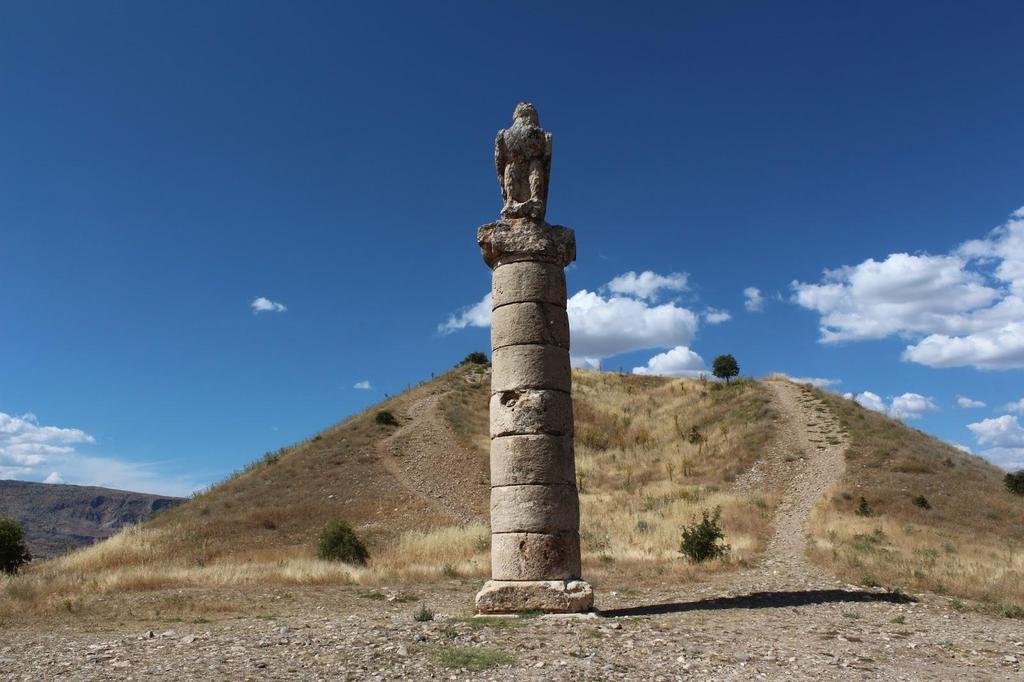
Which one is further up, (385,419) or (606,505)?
(385,419)

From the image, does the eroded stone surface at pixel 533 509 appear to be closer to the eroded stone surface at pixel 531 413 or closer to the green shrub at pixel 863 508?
the eroded stone surface at pixel 531 413

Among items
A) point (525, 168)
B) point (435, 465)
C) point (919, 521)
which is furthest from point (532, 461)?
point (435, 465)

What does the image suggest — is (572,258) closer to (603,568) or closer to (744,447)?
(603,568)

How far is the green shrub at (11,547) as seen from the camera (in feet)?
61.9

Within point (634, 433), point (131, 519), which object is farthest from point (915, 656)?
point (131, 519)

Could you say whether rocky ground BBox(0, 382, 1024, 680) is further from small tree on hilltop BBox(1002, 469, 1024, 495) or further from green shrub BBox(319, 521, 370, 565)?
small tree on hilltop BBox(1002, 469, 1024, 495)

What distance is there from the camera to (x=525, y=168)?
12.5m

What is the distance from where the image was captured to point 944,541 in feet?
63.4

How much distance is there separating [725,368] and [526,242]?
4026 centimetres

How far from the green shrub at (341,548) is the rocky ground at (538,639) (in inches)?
234

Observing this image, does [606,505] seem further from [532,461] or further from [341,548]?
[532,461]

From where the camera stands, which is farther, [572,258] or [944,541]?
[944,541]

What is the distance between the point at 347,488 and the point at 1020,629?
25.2 meters

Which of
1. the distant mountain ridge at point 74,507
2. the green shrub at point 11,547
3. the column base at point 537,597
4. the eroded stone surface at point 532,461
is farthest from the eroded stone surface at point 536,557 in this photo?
the distant mountain ridge at point 74,507
